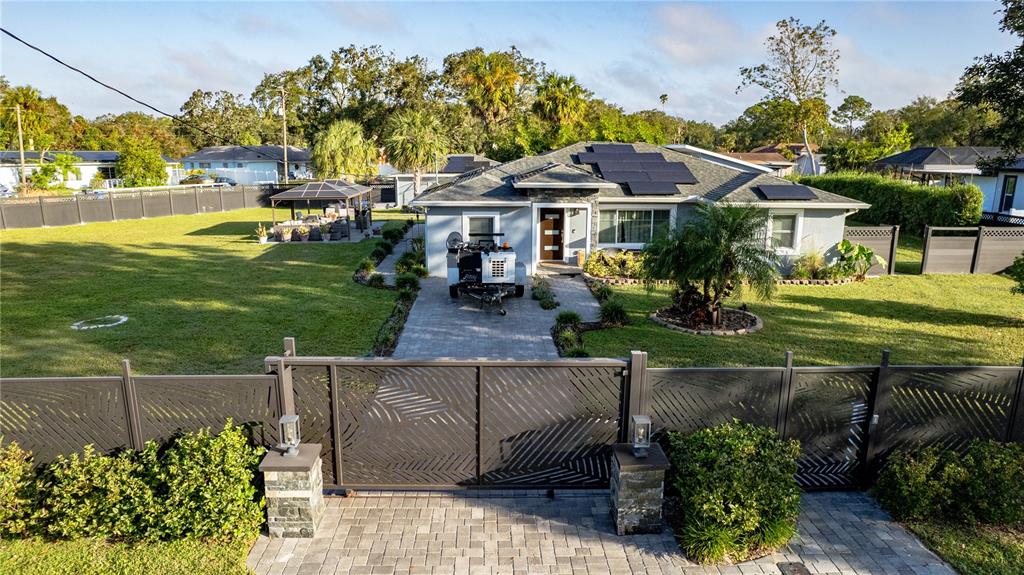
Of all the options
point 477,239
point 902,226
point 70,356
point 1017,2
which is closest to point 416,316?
point 477,239

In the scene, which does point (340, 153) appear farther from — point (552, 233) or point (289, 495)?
point (289, 495)

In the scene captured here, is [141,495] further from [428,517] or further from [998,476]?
[998,476]

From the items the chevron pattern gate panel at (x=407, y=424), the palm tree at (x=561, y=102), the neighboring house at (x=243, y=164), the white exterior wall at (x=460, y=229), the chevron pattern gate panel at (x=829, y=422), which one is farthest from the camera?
the neighboring house at (x=243, y=164)

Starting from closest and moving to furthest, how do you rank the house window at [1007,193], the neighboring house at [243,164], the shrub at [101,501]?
the shrub at [101,501] < the house window at [1007,193] < the neighboring house at [243,164]

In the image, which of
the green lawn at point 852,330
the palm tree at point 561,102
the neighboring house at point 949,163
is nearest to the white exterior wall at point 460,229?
the green lawn at point 852,330

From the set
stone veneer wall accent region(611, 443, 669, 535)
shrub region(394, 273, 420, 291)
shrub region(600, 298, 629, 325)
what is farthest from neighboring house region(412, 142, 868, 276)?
stone veneer wall accent region(611, 443, 669, 535)

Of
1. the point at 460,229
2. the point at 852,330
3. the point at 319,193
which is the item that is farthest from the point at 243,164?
the point at 852,330

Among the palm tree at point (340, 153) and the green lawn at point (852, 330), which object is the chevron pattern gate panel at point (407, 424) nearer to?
the green lawn at point (852, 330)

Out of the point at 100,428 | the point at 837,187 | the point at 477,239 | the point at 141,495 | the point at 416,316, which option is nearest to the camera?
the point at 141,495
